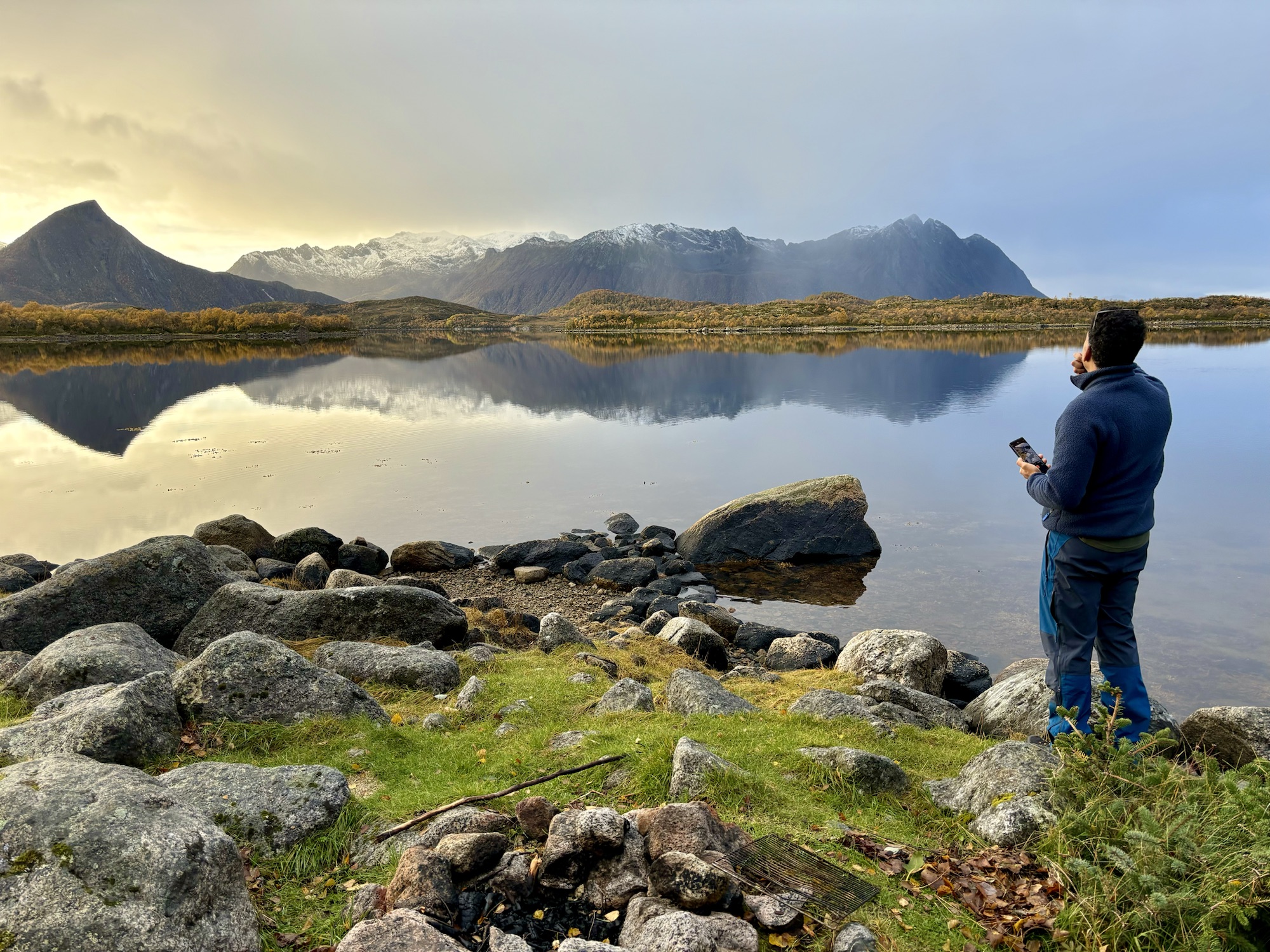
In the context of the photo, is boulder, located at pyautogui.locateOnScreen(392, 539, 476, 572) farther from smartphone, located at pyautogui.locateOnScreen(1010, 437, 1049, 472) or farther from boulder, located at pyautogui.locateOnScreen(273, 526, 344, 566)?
smartphone, located at pyautogui.locateOnScreen(1010, 437, 1049, 472)

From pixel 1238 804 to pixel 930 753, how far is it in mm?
4156

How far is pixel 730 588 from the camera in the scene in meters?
21.6

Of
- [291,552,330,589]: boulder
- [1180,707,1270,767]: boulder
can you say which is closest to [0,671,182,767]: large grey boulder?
[291,552,330,589]: boulder

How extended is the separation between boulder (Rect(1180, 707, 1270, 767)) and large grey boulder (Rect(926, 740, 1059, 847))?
13.7ft

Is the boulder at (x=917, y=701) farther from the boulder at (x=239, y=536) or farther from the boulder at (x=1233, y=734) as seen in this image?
the boulder at (x=239, y=536)

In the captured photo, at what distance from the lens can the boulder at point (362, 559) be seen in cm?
2217

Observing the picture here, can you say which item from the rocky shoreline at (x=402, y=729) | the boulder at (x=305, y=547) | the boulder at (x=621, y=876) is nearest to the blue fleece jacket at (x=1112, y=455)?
the rocky shoreline at (x=402, y=729)

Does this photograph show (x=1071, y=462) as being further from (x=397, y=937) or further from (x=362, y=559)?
(x=362, y=559)

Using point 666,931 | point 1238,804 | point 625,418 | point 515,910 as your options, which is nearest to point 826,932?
point 666,931

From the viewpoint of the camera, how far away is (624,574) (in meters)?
21.7

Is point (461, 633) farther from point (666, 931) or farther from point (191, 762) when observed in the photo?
point (666, 931)

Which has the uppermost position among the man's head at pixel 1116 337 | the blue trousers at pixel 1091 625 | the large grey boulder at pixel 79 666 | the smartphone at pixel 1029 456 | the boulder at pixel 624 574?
the man's head at pixel 1116 337

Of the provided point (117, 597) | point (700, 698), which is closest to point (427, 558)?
point (117, 597)

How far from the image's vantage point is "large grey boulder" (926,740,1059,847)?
223 inches
